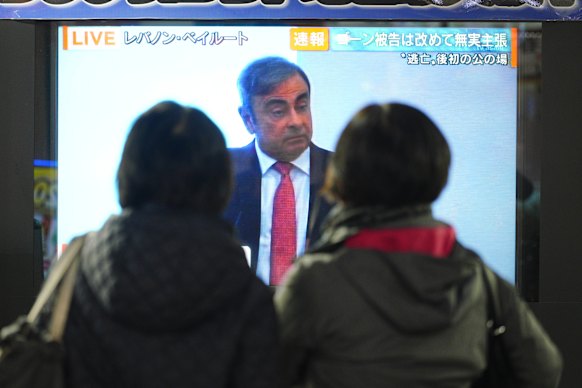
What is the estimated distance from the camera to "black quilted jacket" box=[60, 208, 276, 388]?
1794 millimetres

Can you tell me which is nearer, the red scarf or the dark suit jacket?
the red scarf

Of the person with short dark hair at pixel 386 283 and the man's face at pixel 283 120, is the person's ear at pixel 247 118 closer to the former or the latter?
the man's face at pixel 283 120

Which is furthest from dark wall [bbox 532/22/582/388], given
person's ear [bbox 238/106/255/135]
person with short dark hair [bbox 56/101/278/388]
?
person with short dark hair [bbox 56/101/278/388]

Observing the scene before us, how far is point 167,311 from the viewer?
178 centimetres

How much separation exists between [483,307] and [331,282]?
0.42 meters

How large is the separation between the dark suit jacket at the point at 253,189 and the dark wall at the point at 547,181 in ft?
3.29

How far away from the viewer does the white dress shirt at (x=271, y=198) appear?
400cm

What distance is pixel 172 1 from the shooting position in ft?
13.1

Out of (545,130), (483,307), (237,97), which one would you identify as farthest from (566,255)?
(483,307)

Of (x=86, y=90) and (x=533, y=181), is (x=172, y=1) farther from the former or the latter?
(x=533, y=181)

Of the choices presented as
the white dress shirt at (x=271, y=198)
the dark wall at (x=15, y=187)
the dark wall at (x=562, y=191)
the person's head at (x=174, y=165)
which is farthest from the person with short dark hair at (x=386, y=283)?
the dark wall at (x=15, y=187)

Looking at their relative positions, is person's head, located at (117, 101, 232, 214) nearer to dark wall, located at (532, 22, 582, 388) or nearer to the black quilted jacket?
the black quilted jacket

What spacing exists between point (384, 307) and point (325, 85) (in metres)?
2.30

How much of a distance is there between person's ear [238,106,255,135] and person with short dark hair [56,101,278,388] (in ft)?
6.80
